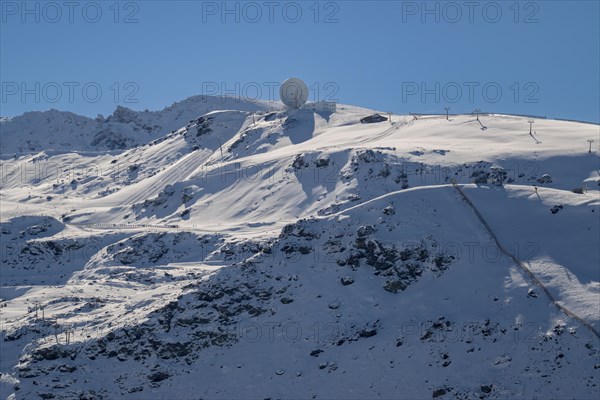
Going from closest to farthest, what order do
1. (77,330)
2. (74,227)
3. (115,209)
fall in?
(77,330)
(74,227)
(115,209)

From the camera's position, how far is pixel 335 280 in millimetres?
42656

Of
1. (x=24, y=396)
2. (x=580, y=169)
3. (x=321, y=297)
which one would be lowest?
(x=24, y=396)

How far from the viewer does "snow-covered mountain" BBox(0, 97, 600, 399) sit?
36812mm

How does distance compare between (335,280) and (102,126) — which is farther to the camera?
(102,126)

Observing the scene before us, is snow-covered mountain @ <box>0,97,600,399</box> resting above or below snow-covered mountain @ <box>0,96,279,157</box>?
below

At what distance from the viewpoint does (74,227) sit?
196 ft

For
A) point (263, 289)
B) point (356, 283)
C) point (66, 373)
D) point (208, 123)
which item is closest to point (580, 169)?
point (356, 283)

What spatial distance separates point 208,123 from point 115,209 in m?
21.5

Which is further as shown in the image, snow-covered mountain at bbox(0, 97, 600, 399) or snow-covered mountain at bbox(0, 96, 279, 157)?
snow-covered mountain at bbox(0, 96, 279, 157)

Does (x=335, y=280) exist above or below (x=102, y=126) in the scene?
below

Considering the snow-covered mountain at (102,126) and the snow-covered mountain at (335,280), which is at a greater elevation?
the snow-covered mountain at (102,126)

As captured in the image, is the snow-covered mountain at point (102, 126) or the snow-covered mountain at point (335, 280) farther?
the snow-covered mountain at point (102, 126)

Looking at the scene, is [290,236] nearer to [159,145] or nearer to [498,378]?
[498,378]

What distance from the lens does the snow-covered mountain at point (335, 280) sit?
36.8 meters
